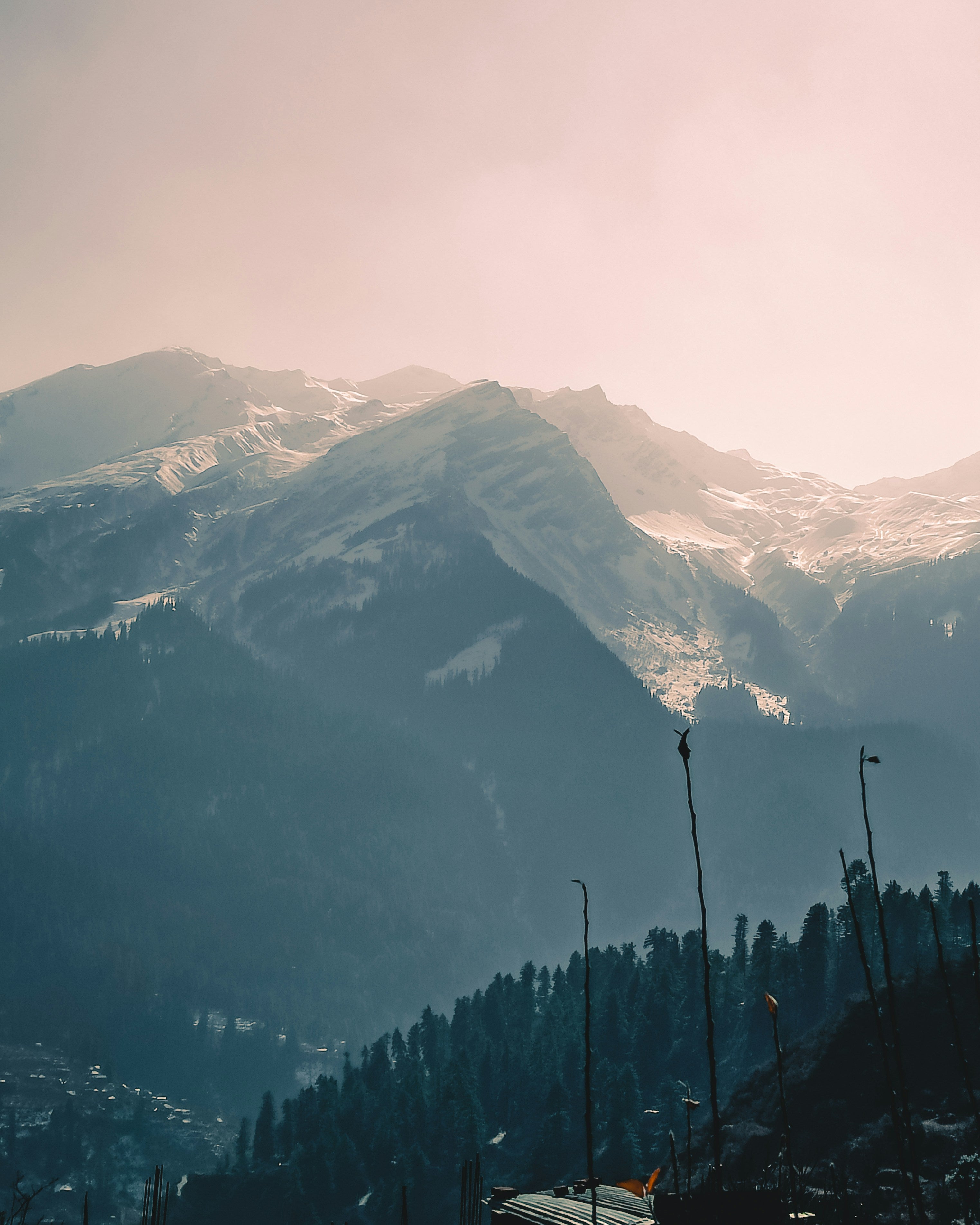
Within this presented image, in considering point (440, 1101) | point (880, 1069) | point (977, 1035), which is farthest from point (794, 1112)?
point (440, 1101)

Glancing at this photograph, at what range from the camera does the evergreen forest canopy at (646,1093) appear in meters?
118

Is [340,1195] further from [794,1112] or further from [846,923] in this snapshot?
[846,923]

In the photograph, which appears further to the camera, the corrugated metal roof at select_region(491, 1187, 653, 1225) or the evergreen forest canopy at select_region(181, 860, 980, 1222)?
the evergreen forest canopy at select_region(181, 860, 980, 1222)

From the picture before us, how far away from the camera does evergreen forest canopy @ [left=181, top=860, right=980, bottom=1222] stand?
118m

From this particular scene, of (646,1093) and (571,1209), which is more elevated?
(646,1093)

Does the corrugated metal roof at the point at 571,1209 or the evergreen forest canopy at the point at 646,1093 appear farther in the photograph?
the evergreen forest canopy at the point at 646,1093

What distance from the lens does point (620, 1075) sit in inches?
6152

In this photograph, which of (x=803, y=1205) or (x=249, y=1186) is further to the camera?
(x=249, y=1186)

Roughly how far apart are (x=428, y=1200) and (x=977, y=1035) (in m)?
81.7

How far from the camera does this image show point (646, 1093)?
173m

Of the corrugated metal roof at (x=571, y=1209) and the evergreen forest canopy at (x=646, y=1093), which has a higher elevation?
the evergreen forest canopy at (x=646, y=1093)

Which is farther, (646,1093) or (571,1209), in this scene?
(646,1093)

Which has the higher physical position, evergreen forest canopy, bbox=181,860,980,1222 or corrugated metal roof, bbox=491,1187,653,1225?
evergreen forest canopy, bbox=181,860,980,1222

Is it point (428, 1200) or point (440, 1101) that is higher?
point (440, 1101)
